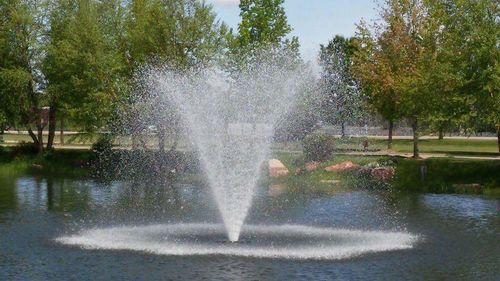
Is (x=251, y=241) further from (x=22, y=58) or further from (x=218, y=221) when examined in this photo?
(x=22, y=58)

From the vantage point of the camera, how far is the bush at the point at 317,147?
186ft

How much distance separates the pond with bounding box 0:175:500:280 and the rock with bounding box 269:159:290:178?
464 centimetres

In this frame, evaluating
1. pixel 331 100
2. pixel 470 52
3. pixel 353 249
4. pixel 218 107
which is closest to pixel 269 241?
pixel 353 249

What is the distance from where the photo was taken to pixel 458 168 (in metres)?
51.1

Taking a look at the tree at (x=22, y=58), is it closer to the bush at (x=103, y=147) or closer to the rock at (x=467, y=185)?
the bush at (x=103, y=147)

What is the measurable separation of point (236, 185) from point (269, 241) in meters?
6.58

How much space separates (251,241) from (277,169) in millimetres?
27254

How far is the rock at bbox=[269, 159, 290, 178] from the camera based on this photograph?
54.8m

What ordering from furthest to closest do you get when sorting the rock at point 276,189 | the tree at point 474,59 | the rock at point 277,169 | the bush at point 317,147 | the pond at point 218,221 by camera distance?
the bush at point 317,147, the rock at point 277,169, the rock at point 276,189, the tree at point 474,59, the pond at point 218,221

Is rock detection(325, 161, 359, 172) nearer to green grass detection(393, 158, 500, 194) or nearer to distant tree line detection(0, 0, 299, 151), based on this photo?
green grass detection(393, 158, 500, 194)

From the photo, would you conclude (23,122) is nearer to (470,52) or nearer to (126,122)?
(126,122)

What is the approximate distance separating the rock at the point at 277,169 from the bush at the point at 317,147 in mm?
2366

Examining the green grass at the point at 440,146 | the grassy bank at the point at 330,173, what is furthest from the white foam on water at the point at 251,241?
the green grass at the point at 440,146

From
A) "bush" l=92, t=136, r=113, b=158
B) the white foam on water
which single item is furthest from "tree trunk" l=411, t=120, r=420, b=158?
the white foam on water
